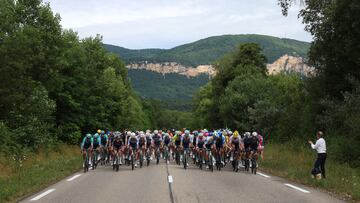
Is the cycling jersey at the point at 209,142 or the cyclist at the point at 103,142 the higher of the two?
the cycling jersey at the point at 209,142

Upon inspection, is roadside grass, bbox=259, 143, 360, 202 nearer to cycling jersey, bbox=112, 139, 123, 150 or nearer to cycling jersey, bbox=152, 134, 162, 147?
cycling jersey, bbox=152, 134, 162, 147

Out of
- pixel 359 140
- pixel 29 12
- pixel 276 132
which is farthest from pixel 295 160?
pixel 29 12

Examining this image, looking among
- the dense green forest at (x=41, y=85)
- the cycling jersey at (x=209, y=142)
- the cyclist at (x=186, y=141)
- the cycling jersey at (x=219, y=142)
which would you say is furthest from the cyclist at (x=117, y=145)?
the dense green forest at (x=41, y=85)

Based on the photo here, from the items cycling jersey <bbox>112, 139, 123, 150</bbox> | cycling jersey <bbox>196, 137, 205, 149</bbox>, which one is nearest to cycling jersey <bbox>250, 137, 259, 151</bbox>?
cycling jersey <bbox>196, 137, 205, 149</bbox>

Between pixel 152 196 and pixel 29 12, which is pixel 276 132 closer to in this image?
pixel 29 12

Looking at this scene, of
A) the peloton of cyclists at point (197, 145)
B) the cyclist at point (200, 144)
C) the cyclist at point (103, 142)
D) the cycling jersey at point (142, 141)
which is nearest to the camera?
the peloton of cyclists at point (197, 145)

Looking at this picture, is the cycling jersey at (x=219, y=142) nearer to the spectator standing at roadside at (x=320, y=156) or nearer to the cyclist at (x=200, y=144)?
the cyclist at (x=200, y=144)

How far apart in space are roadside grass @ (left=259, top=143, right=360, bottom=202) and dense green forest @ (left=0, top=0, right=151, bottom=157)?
13.3 metres

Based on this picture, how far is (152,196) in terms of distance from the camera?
12250 mm

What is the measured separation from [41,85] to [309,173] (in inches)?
853

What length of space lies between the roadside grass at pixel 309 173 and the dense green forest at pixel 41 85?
13.3 meters

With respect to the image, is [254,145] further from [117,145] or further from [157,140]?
[157,140]

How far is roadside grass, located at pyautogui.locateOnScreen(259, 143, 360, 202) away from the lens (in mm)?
13942

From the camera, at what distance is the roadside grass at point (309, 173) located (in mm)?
13942
